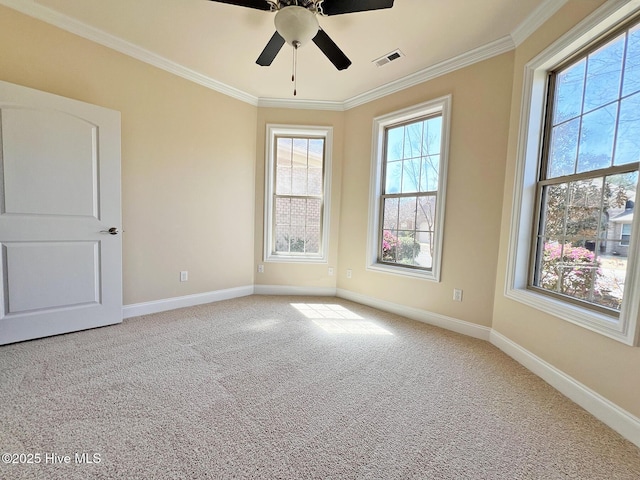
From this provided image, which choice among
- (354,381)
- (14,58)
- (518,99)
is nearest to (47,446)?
(354,381)

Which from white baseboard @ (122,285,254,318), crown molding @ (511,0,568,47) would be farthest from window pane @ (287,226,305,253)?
crown molding @ (511,0,568,47)

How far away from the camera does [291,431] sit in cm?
135

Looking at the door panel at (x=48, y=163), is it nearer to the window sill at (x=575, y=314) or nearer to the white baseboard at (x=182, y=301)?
the white baseboard at (x=182, y=301)

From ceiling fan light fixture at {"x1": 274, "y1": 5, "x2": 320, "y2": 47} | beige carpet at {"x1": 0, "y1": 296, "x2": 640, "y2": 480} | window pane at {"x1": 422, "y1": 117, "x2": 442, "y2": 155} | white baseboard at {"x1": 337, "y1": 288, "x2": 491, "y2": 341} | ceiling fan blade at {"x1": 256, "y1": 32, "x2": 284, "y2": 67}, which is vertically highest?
ceiling fan blade at {"x1": 256, "y1": 32, "x2": 284, "y2": 67}

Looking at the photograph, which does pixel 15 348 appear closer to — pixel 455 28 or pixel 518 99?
pixel 455 28

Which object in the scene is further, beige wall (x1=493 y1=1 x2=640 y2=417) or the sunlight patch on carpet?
the sunlight patch on carpet

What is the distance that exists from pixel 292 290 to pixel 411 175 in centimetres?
223

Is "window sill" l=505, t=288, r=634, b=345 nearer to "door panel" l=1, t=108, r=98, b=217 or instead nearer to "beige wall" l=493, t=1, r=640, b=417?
"beige wall" l=493, t=1, r=640, b=417

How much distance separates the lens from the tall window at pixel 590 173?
5.29ft

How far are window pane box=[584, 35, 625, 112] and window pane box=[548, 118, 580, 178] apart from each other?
5.9 inches

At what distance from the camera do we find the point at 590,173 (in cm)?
180

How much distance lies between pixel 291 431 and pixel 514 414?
128 centimetres

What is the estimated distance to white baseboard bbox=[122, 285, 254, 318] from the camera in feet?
9.35

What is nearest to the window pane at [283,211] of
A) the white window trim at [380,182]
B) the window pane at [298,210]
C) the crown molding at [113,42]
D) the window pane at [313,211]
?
the window pane at [298,210]
